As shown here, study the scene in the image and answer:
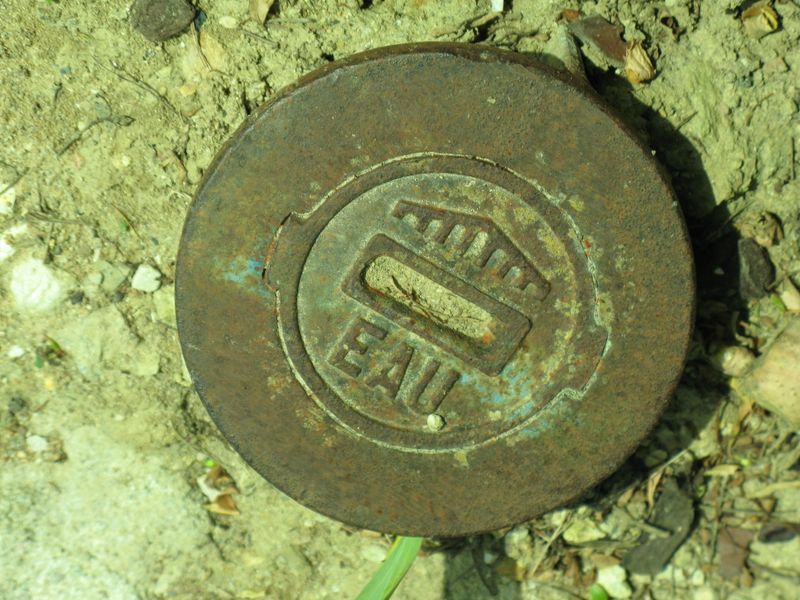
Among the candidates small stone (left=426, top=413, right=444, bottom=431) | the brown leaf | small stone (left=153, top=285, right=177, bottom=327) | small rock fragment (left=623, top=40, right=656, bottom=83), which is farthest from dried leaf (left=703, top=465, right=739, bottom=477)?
small stone (left=153, top=285, right=177, bottom=327)

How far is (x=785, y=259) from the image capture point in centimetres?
186

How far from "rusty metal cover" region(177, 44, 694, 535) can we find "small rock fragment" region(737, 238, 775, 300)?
0.41m

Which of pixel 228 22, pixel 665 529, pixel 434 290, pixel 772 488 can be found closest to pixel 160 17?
pixel 228 22

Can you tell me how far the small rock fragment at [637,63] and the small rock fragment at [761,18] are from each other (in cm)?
24

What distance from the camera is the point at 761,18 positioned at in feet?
5.50

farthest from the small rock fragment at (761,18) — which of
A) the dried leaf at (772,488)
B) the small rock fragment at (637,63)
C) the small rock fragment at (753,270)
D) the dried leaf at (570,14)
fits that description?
the dried leaf at (772,488)

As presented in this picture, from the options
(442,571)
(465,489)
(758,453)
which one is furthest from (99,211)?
(758,453)

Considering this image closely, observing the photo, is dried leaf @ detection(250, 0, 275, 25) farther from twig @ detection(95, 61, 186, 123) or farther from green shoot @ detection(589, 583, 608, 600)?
green shoot @ detection(589, 583, 608, 600)

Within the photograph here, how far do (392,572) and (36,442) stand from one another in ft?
3.23

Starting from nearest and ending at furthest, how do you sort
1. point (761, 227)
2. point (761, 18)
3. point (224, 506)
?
point (761, 18) → point (761, 227) → point (224, 506)

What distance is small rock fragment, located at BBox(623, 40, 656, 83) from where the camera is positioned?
1.68 metres

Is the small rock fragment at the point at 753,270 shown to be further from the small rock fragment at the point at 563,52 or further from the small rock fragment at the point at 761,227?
the small rock fragment at the point at 563,52

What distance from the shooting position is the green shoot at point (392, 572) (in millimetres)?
1761

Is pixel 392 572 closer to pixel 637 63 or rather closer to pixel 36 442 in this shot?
pixel 36 442
